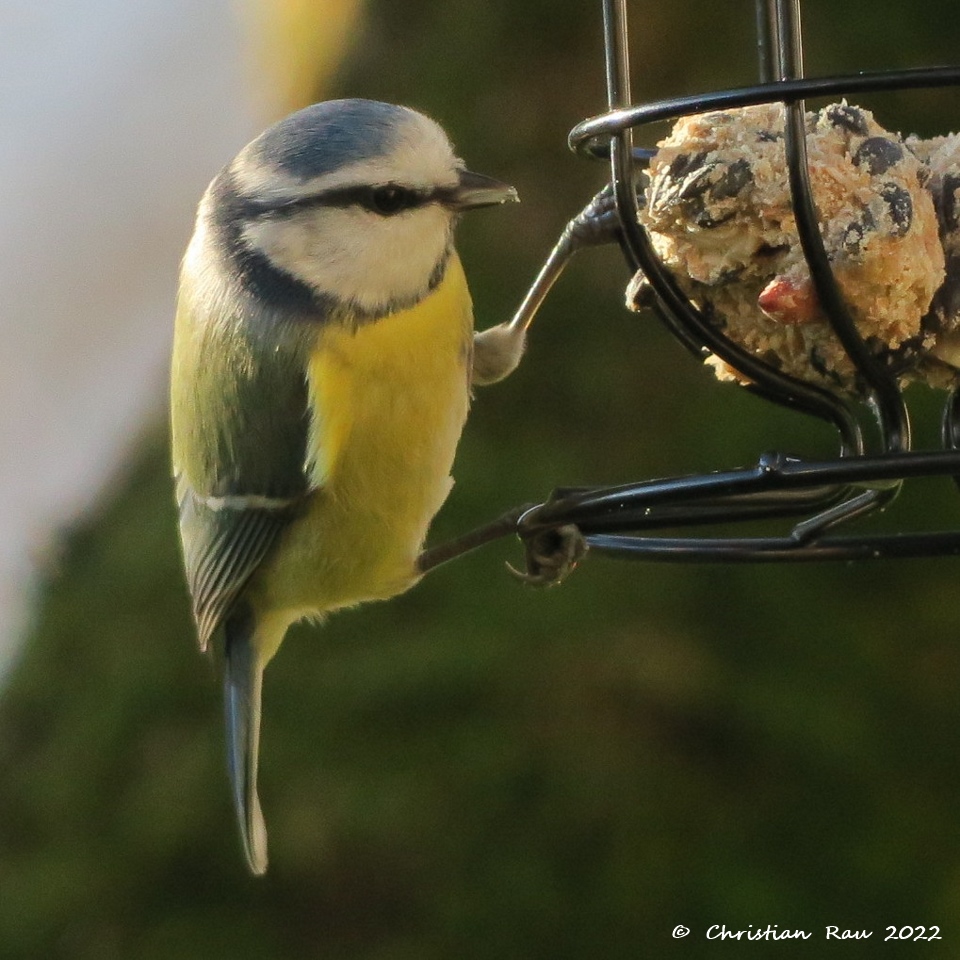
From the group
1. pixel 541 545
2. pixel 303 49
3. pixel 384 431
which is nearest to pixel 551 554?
pixel 541 545

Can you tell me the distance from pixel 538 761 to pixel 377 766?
0.85 feet

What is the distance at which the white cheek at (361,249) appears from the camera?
162 centimetres

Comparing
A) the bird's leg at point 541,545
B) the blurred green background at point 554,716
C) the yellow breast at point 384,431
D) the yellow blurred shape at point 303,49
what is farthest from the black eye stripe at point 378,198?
the yellow blurred shape at point 303,49

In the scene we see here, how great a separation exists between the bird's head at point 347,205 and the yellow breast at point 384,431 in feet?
0.13

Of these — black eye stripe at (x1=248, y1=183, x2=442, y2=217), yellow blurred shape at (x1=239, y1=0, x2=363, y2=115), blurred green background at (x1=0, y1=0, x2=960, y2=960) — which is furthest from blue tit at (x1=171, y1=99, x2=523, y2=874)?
yellow blurred shape at (x1=239, y1=0, x2=363, y2=115)

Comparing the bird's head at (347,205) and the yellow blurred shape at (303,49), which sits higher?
the yellow blurred shape at (303,49)

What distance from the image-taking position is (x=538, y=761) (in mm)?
2217

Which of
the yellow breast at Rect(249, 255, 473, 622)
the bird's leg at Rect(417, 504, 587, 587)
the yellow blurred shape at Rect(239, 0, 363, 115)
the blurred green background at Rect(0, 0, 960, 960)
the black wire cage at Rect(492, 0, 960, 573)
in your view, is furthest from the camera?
the yellow blurred shape at Rect(239, 0, 363, 115)

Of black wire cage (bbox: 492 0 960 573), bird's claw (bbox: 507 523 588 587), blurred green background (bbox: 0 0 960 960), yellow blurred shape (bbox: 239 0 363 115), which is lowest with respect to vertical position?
blurred green background (bbox: 0 0 960 960)

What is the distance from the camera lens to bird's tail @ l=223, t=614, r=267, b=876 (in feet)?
6.49

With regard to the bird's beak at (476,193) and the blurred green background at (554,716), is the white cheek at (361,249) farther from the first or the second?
the blurred green background at (554,716)

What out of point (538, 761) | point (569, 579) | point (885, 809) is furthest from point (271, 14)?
point (885, 809)

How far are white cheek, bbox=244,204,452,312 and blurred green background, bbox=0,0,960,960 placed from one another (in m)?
0.77

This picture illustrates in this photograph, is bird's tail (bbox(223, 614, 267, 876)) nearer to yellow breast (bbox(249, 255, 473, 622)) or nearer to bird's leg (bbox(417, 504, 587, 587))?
yellow breast (bbox(249, 255, 473, 622))
